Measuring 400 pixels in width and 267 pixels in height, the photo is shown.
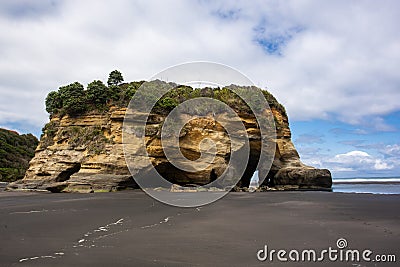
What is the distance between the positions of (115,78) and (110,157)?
872 cm

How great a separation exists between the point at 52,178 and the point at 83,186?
13.2 ft

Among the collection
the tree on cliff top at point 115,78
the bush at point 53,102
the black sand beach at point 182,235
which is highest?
the tree on cliff top at point 115,78

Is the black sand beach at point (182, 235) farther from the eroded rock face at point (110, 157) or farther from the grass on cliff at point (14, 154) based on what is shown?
the grass on cliff at point (14, 154)

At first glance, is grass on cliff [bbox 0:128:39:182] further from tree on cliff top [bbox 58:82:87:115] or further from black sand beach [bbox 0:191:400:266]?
black sand beach [bbox 0:191:400:266]

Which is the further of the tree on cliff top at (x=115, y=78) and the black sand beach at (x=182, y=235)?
the tree on cliff top at (x=115, y=78)

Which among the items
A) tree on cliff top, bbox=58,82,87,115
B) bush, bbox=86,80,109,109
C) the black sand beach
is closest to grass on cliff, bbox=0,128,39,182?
tree on cliff top, bbox=58,82,87,115

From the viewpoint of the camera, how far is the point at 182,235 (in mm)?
7895

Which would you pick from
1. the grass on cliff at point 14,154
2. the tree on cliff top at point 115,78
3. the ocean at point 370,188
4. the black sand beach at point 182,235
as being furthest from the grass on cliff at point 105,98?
the grass on cliff at point 14,154

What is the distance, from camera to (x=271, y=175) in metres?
34.3

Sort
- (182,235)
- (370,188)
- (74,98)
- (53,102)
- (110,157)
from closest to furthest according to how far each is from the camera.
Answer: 1. (182,235)
2. (110,157)
3. (74,98)
4. (53,102)
5. (370,188)

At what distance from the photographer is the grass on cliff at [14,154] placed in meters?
45.2

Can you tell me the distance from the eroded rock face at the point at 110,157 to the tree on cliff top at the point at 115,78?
3.72 metres

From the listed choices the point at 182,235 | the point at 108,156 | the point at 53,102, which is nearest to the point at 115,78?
the point at 53,102

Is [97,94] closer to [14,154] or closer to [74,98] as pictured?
[74,98]
